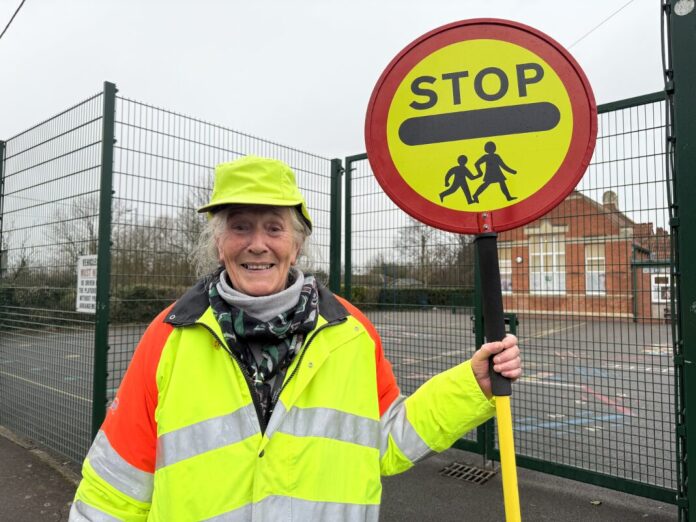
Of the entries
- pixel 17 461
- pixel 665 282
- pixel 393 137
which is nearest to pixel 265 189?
pixel 393 137

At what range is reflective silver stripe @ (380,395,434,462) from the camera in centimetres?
159

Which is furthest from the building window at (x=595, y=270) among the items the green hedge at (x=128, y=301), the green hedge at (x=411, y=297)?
the green hedge at (x=128, y=301)

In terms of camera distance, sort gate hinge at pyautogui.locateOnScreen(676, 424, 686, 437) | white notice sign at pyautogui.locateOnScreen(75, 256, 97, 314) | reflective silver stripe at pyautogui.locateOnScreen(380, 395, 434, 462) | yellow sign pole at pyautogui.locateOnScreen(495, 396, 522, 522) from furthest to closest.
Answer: white notice sign at pyautogui.locateOnScreen(75, 256, 97, 314) → gate hinge at pyautogui.locateOnScreen(676, 424, 686, 437) → reflective silver stripe at pyautogui.locateOnScreen(380, 395, 434, 462) → yellow sign pole at pyautogui.locateOnScreen(495, 396, 522, 522)

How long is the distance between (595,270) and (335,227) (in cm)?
259

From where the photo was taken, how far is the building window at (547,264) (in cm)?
388

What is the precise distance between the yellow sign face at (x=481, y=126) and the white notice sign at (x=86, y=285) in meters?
3.29

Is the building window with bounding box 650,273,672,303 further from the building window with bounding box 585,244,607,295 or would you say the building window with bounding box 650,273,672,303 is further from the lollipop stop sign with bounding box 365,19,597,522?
the lollipop stop sign with bounding box 365,19,597,522

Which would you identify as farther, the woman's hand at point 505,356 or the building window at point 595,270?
the building window at point 595,270

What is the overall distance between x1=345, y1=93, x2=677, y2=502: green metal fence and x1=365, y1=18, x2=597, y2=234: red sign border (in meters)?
2.45

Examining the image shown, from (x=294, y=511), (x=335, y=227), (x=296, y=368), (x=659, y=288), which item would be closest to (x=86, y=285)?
(x=335, y=227)

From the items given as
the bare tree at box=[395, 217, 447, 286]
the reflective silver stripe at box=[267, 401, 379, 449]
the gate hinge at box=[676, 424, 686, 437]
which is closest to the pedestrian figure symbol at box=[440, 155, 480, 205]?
the reflective silver stripe at box=[267, 401, 379, 449]

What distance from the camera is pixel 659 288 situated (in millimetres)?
3459

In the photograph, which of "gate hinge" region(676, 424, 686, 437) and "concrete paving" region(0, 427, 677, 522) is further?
"concrete paving" region(0, 427, 677, 522)

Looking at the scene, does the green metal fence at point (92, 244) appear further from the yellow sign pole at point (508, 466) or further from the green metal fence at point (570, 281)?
the yellow sign pole at point (508, 466)
